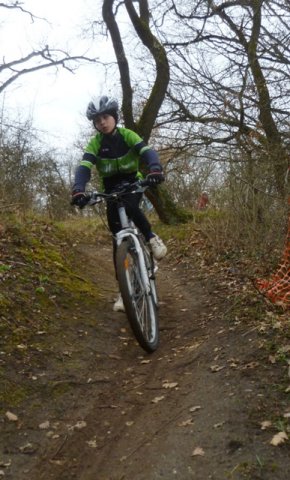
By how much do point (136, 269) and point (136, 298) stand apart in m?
0.31

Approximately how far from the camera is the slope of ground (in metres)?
3.04

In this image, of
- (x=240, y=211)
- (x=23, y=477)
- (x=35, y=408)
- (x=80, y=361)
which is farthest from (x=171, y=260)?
(x=23, y=477)

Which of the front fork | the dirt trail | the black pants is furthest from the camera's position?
the black pants

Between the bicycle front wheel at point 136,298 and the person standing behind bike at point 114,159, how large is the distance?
371 mm

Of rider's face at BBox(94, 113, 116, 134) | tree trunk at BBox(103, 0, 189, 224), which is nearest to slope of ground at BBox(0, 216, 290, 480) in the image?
rider's face at BBox(94, 113, 116, 134)

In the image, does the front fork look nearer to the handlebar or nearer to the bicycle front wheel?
the bicycle front wheel

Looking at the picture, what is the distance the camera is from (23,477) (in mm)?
3098

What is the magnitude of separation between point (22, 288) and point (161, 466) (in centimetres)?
328

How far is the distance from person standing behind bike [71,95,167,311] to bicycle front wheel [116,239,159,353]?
37 centimetres

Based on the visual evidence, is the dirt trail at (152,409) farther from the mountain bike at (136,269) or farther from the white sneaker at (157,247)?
the white sneaker at (157,247)

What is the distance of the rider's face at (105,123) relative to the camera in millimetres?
5297

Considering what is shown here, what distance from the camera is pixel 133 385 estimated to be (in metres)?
4.31

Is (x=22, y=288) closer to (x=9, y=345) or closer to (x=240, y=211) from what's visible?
(x=9, y=345)

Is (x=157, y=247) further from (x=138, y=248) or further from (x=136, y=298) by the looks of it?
(x=136, y=298)
